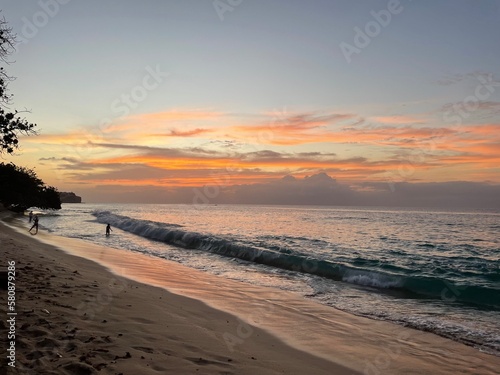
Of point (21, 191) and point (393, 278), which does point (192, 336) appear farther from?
point (21, 191)

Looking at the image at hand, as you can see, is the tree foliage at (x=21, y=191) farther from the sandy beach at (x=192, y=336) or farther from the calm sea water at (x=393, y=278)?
the sandy beach at (x=192, y=336)

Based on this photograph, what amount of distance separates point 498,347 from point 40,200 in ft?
320

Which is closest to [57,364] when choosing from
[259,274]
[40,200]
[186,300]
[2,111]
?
[186,300]

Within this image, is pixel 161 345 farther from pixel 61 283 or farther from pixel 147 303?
pixel 61 283

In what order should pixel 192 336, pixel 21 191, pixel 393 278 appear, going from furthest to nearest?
pixel 21 191 → pixel 393 278 → pixel 192 336

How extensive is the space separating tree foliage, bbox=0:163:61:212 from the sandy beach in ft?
149

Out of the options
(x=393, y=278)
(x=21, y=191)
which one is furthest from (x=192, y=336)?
(x=21, y=191)

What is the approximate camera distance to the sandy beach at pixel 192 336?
6.08 m

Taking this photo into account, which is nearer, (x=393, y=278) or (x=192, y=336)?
(x=192, y=336)

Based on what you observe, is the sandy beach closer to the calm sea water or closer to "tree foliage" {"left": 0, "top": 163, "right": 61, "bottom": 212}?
the calm sea water

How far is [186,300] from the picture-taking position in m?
12.4

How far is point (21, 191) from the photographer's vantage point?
6569 centimetres

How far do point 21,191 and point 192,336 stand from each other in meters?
70.9

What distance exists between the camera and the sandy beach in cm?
608
